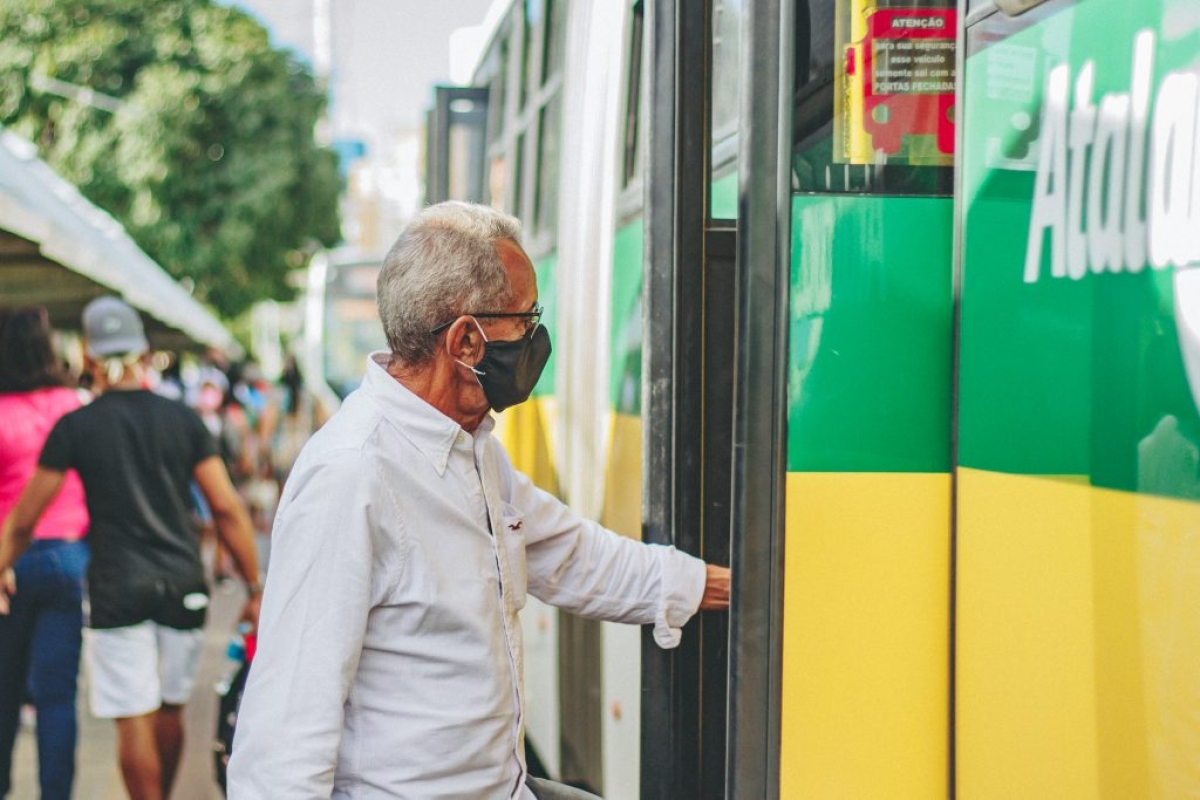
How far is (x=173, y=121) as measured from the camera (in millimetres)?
31375

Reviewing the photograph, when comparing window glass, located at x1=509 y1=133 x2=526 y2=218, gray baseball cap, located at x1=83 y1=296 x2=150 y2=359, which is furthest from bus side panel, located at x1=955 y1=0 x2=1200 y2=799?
window glass, located at x1=509 y1=133 x2=526 y2=218

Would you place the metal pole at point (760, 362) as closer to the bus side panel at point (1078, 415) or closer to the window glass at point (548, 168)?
the bus side panel at point (1078, 415)

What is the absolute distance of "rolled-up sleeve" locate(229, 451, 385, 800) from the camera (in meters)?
2.09

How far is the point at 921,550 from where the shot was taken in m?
2.40

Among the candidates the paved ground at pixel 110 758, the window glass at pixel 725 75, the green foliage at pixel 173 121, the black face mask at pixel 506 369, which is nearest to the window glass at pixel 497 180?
the paved ground at pixel 110 758

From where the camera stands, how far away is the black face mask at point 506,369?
2.38 metres

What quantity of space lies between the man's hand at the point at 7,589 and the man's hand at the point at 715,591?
3.09 m

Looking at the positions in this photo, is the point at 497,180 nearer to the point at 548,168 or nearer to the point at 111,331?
the point at 548,168

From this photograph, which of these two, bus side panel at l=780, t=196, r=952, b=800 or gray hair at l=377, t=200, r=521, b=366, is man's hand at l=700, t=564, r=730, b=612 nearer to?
bus side panel at l=780, t=196, r=952, b=800

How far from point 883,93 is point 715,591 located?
0.96 m

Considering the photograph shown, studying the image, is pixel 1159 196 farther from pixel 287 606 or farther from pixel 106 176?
pixel 106 176

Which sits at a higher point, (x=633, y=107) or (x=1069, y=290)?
(x=633, y=107)

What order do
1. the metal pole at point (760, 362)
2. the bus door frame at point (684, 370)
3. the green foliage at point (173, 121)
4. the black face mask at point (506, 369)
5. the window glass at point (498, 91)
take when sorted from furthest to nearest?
the green foliage at point (173, 121), the window glass at point (498, 91), the bus door frame at point (684, 370), the black face mask at point (506, 369), the metal pole at point (760, 362)

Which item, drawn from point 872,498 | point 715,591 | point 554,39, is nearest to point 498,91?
point 554,39
